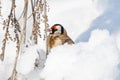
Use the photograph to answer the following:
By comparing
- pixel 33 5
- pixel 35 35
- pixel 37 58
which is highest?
pixel 33 5

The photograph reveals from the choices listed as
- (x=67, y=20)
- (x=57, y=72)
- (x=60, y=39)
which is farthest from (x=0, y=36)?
(x=67, y=20)

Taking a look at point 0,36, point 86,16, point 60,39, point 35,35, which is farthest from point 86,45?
point 86,16

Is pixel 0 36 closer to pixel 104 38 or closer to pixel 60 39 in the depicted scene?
pixel 60 39

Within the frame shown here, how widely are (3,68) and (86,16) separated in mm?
1991

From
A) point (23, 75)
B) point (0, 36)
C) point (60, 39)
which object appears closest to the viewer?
point (23, 75)

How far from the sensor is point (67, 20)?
3006 millimetres

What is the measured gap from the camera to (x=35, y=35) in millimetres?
1617

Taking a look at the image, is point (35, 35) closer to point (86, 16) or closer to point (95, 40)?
point (95, 40)

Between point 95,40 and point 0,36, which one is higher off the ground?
point 0,36

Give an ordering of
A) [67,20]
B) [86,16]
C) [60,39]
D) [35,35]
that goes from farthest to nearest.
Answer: [86,16] < [67,20] < [60,39] < [35,35]

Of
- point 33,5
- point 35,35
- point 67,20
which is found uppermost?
point 67,20

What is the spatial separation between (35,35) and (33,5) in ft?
0.46

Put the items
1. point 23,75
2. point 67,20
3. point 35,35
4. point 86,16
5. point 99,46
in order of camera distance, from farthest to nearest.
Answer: point 86,16, point 67,20, point 35,35, point 23,75, point 99,46

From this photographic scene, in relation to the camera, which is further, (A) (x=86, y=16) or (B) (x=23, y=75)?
(A) (x=86, y=16)
